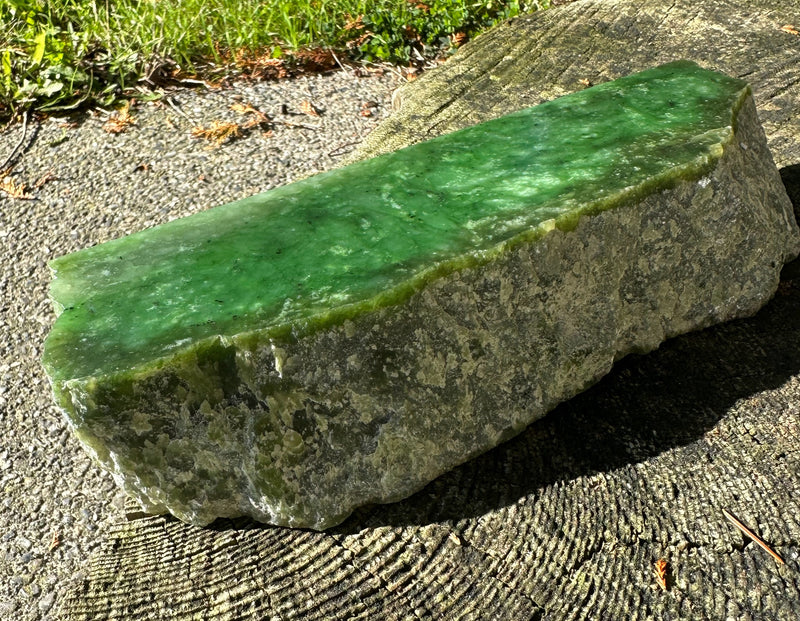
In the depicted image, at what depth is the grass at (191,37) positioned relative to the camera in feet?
12.5

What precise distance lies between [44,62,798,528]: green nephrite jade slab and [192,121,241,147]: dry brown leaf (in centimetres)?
131

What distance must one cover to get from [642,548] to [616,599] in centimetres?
13

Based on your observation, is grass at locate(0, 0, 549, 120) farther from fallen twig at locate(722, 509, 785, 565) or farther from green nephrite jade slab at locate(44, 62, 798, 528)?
fallen twig at locate(722, 509, 785, 565)

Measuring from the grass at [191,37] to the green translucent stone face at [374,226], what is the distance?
1.80m

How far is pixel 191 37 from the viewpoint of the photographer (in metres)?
4.13

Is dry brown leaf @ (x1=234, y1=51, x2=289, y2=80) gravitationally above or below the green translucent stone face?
below

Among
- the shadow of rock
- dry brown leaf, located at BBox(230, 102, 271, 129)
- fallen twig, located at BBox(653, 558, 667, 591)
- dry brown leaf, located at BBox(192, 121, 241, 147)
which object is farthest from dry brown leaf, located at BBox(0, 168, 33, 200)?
fallen twig, located at BBox(653, 558, 667, 591)

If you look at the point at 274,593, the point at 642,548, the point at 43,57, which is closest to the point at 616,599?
the point at 642,548

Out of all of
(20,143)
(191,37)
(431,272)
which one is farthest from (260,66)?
(431,272)

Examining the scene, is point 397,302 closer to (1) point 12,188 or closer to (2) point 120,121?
(1) point 12,188

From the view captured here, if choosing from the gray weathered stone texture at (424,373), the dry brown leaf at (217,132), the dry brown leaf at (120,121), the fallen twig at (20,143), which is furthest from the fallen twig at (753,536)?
the fallen twig at (20,143)

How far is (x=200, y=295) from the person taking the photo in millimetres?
1961

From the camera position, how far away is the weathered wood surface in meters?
1.81

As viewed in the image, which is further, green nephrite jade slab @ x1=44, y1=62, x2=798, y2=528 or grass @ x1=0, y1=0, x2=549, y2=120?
grass @ x1=0, y1=0, x2=549, y2=120
